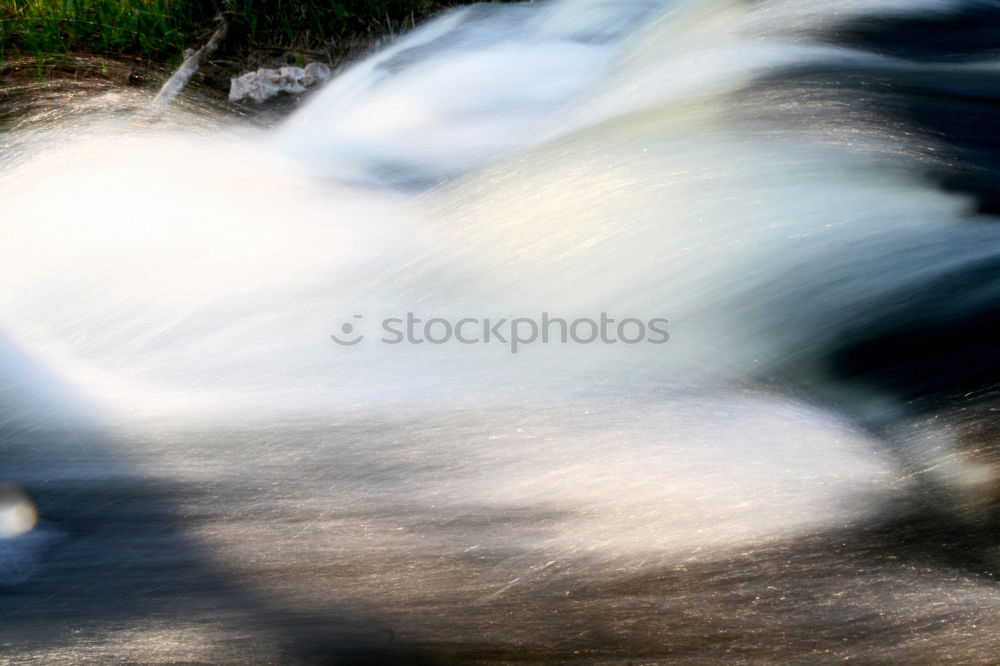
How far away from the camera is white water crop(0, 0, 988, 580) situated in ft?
6.55

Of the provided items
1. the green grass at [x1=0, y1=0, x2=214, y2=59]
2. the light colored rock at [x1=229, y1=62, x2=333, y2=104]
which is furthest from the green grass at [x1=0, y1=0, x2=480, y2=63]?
the light colored rock at [x1=229, y1=62, x2=333, y2=104]

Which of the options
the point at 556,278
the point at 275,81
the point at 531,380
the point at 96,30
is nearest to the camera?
the point at 531,380

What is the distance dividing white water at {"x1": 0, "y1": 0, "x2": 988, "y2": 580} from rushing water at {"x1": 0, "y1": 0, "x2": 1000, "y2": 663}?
0.03 feet

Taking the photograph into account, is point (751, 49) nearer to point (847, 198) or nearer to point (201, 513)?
point (847, 198)

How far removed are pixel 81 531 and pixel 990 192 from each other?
2340mm

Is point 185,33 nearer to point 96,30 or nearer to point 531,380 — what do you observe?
point 96,30

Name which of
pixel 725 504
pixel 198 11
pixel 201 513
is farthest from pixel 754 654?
pixel 198 11

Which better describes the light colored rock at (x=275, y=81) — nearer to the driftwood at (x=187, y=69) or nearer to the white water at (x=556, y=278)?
the driftwood at (x=187, y=69)

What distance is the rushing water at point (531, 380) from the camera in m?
1.74

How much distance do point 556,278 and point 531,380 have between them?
1.21 feet

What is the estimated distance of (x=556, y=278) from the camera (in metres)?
2.57

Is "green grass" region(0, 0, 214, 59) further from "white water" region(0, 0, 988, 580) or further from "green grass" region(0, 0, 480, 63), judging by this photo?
"white water" region(0, 0, 988, 580)

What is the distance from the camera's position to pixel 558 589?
1756mm

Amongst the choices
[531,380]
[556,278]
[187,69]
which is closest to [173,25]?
[187,69]
